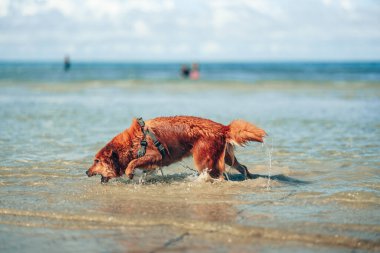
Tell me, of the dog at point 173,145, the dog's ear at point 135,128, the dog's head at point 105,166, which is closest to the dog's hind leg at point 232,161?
the dog at point 173,145

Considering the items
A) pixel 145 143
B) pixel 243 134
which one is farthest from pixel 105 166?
pixel 243 134

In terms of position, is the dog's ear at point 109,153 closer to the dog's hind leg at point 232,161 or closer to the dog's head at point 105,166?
the dog's head at point 105,166

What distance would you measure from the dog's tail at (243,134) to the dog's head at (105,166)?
5.44 ft

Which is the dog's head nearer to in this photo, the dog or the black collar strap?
the dog

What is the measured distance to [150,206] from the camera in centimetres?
585

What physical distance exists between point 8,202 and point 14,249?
5.62 feet

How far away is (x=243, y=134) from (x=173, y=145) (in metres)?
1.00

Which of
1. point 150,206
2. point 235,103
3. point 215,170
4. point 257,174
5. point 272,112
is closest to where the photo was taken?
point 150,206

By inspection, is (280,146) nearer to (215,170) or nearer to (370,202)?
(215,170)

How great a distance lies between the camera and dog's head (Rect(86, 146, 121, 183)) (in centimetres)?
714

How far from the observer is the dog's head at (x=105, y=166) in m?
7.14

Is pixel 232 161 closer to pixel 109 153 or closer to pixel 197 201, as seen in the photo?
pixel 197 201

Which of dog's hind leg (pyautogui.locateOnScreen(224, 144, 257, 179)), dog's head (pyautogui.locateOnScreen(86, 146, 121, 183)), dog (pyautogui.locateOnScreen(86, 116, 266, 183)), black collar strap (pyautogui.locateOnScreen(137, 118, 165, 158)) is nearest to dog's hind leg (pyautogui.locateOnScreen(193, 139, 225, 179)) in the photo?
dog (pyautogui.locateOnScreen(86, 116, 266, 183))

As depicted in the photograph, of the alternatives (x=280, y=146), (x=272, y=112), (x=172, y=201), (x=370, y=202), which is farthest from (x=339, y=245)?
(x=272, y=112)
